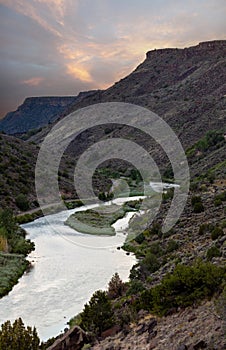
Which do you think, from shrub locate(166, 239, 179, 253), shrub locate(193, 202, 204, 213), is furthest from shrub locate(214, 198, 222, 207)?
shrub locate(166, 239, 179, 253)

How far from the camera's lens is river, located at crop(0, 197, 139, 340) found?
19203 mm

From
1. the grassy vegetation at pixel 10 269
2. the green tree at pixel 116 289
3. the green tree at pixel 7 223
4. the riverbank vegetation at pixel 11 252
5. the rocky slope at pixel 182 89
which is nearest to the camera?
the green tree at pixel 116 289

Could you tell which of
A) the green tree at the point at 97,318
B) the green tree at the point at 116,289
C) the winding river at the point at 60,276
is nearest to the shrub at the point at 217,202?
the winding river at the point at 60,276

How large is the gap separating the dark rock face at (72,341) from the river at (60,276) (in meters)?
3.26

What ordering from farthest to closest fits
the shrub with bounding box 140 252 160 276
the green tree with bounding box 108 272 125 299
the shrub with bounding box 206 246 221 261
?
the shrub with bounding box 140 252 160 276, the green tree with bounding box 108 272 125 299, the shrub with bounding box 206 246 221 261

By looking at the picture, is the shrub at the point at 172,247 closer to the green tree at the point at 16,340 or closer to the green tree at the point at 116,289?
the green tree at the point at 116,289

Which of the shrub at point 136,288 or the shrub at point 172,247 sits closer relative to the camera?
the shrub at point 136,288

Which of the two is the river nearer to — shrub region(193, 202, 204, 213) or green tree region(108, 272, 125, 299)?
green tree region(108, 272, 125, 299)

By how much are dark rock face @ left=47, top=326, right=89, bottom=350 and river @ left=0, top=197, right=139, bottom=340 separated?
3255 mm

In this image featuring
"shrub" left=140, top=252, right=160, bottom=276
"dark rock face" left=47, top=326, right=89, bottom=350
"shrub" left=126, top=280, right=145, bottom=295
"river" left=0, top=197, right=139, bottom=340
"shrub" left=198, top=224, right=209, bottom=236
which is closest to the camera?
"dark rock face" left=47, top=326, right=89, bottom=350

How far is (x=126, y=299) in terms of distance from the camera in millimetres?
16953

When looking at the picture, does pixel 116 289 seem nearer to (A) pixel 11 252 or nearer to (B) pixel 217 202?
(B) pixel 217 202

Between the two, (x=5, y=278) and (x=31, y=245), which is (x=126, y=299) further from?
(x=31, y=245)

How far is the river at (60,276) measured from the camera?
63.0 feet
